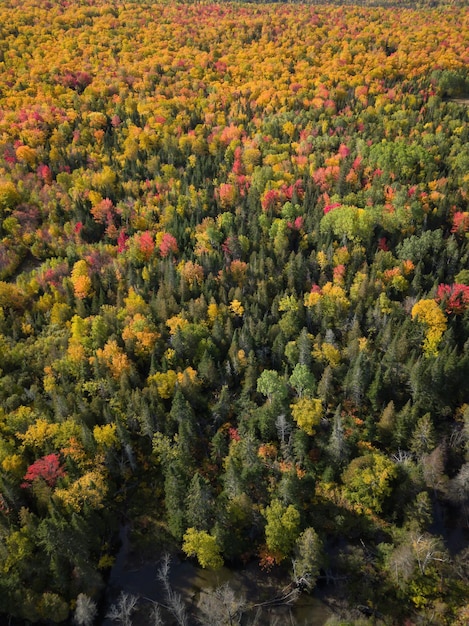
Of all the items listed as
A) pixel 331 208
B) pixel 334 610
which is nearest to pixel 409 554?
pixel 334 610

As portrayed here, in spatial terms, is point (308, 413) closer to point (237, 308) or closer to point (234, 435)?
point (234, 435)

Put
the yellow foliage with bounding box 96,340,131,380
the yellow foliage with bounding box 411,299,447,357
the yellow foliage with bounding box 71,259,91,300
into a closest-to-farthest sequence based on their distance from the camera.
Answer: the yellow foliage with bounding box 96,340,131,380
the yellow foliage with bounding box 411,299,447,357
the yellow foliage with bounding box 71,259,91,300

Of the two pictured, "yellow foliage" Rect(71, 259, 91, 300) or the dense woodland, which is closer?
the dense woodland

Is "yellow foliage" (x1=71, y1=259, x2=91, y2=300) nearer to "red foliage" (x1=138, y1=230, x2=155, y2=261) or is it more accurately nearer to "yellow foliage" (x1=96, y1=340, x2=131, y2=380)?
"red foliage" (x1=138, y1=230, x2=155, y2=261)

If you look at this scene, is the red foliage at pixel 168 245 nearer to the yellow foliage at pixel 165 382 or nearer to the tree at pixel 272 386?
the yellow foliage at pixel 165 382

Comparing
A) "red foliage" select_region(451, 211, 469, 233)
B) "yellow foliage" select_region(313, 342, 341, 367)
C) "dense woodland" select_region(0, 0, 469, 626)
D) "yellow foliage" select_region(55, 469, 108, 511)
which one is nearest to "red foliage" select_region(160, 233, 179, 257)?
"dense woodland" select_region(0, 0, 469, 626)

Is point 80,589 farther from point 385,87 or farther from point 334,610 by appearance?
point 385,87
